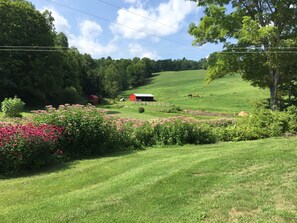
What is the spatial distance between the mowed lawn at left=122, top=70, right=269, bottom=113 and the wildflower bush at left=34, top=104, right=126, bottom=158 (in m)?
18.3

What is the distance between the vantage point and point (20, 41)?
4525 centimetres

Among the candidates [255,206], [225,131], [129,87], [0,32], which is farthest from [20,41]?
[129,87]

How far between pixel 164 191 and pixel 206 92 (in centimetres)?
7780

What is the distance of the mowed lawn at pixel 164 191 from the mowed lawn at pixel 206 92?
20.6 meters

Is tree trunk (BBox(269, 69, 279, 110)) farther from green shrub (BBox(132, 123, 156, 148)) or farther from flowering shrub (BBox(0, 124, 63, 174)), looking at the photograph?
flowering shrub (BBox(0, 124, 63, 174))

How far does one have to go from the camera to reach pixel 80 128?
9.41 m

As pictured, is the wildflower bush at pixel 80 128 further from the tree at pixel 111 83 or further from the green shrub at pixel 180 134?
the tree at pixel 111 83

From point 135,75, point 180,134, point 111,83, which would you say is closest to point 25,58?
point 180,134

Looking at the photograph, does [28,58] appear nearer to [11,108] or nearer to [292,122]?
[11,108]

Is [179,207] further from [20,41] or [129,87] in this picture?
[129,87]

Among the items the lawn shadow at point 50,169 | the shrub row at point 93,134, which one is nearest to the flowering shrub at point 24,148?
the shrub row at point 93,134

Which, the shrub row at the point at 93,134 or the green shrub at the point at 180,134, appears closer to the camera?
the shrub row at the point at 93,134

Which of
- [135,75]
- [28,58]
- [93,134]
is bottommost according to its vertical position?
[93,134]

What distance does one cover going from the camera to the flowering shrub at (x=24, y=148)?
292 inches
